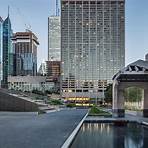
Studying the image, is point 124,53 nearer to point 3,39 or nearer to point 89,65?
point 89,65

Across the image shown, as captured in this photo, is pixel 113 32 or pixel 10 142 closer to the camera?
pixel 10 142

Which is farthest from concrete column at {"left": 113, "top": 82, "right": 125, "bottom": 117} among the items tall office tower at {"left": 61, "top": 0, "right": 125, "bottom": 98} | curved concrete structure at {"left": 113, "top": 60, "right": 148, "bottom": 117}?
tall office tower at {"left": 61, "top": 0, "right": 125, "bottom": 98}

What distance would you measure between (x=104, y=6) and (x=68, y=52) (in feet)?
87.6

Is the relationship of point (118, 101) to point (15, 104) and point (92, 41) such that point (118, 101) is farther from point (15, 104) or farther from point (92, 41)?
point (92, 41)

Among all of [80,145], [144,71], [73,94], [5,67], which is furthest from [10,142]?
[5,67]

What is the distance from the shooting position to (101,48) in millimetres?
167250

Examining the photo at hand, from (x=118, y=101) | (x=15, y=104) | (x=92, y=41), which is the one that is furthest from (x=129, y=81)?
(x=92, y=41)

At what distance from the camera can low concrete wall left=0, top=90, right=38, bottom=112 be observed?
55.5m

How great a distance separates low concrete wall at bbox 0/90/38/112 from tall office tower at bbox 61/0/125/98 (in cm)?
10506

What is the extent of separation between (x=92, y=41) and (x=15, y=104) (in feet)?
381

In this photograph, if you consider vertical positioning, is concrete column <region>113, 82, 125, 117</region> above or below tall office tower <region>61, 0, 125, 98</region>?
below

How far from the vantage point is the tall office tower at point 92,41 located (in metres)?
164

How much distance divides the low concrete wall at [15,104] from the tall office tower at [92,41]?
105 meters

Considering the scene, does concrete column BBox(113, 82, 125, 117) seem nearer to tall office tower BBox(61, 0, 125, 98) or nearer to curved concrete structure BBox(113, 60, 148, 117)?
curved concrete structure BBox(113, 60, 148, 117)
